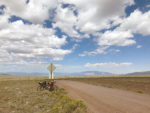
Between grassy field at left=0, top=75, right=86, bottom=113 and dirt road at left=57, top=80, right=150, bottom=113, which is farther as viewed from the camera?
grassy field at left=0, top=75, right=86, bottom=113

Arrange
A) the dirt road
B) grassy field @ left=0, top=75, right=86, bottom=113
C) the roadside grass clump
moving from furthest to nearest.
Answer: the roadside grass clump
grassy field @ left=0, top=75, right=86, bottom=113
the dirt road

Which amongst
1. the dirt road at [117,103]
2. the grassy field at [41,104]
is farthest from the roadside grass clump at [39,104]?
the dirt road at [117,103]

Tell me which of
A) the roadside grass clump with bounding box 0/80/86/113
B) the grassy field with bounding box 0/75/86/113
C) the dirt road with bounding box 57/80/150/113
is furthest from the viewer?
the roadside grass clump with bounding box 0/80/86/113

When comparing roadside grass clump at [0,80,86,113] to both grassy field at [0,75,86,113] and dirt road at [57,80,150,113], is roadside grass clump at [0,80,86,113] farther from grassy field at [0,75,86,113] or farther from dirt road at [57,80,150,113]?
dirt road at [57,80,150,113]

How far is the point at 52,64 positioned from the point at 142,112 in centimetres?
1777

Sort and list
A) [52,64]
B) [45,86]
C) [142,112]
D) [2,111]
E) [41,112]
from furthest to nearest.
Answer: [52,64] → [45,86] → [2,111] → [41,112] → [142,112]

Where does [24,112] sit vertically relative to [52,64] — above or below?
below

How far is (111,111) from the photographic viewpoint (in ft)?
25.3

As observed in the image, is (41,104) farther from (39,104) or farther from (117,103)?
(117,103)

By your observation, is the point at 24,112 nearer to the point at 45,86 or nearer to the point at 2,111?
the point at 2,111

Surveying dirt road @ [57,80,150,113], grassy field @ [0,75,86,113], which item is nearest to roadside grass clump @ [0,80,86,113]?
grassy field @ [0,75,86,113]

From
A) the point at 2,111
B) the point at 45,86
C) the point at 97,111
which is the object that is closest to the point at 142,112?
the point at 97,111

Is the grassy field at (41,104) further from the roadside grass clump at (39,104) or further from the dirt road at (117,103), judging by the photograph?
the dirt road at (117,103)

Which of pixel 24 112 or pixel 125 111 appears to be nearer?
pixel 125 111
